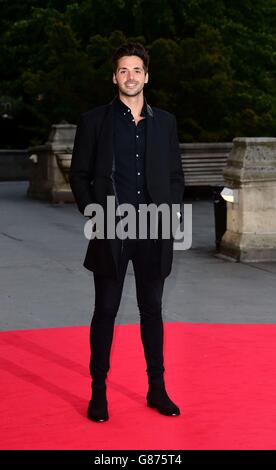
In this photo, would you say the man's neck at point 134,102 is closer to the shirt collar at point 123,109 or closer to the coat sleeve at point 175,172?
the shirt collar at point 123,109

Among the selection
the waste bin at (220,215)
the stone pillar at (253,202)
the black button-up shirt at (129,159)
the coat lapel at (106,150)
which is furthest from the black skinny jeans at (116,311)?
the waste bin at (220,215)

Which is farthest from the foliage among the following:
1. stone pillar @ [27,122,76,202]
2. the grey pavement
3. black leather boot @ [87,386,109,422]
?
black leather boot @ [87,386,109,422]

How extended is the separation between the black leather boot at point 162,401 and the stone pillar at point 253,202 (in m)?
6.91

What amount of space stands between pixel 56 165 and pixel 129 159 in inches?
614

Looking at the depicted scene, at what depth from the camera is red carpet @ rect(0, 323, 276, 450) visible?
6.59 metres

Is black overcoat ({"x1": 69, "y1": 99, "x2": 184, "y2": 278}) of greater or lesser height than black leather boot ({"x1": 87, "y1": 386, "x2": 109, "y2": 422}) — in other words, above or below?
above

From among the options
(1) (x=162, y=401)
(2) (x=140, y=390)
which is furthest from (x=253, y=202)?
(1) (x=162, y=401)

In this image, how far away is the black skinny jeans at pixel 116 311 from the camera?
6.93 m

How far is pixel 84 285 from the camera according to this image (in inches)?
483

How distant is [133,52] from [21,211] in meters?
13.8

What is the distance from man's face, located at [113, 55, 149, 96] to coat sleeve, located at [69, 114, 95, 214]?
0.30 metres

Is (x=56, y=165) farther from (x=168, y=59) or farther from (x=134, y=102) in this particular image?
(x=134, y=102)

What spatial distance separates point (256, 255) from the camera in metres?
14.0

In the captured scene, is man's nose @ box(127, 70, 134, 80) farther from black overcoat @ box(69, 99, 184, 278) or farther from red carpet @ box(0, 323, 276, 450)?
red carpet @ box(0, 323, 276, 450)
